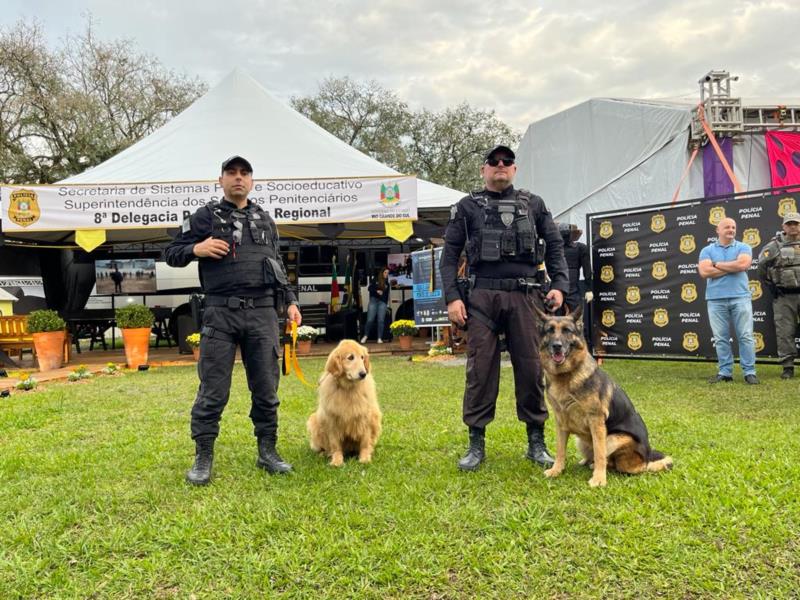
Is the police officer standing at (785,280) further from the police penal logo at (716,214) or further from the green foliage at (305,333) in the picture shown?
the green foliage at (305,333)

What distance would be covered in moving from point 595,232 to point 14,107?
956 inches

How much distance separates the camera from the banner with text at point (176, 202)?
9438mm

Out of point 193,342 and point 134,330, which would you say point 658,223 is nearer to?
point 193,342

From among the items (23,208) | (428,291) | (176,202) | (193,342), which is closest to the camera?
(23,208)

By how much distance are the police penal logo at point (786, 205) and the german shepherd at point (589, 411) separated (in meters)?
5.23

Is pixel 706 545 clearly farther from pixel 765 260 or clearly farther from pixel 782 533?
pixel 765 260

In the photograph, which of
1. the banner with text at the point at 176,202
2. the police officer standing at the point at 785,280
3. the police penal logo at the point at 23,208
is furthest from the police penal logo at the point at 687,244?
the police penal logo at the point at 23,208

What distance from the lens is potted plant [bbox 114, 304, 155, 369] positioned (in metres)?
9.67

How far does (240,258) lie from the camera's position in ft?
11.8

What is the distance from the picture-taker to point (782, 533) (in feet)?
8.36

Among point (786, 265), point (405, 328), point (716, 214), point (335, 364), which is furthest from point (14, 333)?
point (786, 265)

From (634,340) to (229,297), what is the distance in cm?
652

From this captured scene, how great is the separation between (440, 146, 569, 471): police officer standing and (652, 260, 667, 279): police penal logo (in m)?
4.78

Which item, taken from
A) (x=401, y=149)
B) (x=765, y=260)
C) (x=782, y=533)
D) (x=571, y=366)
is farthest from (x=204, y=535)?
(x=401, y=149)
